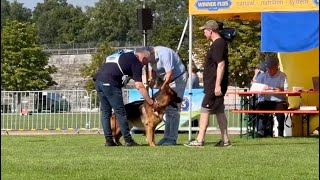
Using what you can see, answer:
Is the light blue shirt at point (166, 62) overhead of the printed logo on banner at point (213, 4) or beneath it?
beneath

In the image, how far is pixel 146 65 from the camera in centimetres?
1226

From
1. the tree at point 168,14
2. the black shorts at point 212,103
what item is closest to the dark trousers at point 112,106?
the black shorts at point 212,103

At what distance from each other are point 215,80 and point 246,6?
2463 millimetres

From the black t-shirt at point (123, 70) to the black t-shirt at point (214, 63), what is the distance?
3.10ft

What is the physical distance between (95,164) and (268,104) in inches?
262

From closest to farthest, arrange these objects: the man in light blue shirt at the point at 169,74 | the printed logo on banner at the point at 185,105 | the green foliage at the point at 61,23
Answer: the man in light blue shirt at the point at 169,74, the printed logo on banner at the point at 185,105, the green foliage at the point at 61,23

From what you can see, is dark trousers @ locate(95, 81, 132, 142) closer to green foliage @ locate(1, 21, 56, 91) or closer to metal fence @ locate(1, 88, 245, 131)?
metal fence @ locate(1, 88, 245, 131)

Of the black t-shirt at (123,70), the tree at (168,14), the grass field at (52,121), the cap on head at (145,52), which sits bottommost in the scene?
the grass field at (52,121)

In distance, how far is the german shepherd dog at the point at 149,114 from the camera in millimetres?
12016

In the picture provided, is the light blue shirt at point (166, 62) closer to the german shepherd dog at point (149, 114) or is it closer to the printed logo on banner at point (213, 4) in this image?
the german shepherd dog at point (149, 114)

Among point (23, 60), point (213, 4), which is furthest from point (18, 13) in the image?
point (213, 4)

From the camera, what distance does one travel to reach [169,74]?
12.0 m

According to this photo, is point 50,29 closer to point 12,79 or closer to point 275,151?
point 12,79

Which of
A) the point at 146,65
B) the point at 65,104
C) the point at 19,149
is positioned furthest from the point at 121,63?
the point at 65,104
